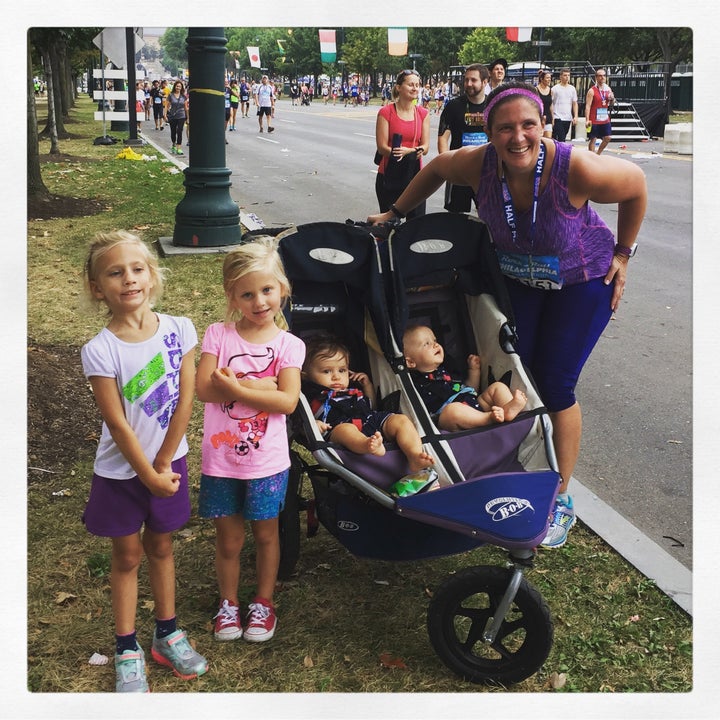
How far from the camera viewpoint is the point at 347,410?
364cm

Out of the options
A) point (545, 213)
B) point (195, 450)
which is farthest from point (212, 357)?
point (195, 450)

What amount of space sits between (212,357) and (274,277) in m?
0.34

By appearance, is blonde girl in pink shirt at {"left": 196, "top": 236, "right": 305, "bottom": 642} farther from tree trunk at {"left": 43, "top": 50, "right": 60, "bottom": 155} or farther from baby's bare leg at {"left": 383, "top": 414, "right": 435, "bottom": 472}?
tree trunk at {"left": 43, "top": 50, "right": 60, "bottom": 155}

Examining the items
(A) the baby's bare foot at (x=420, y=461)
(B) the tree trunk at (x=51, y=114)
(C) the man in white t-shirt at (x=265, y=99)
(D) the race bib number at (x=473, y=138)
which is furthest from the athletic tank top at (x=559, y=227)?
(C) the man in white t-shirt at (x=265, y=99)

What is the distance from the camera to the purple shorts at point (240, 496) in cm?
318

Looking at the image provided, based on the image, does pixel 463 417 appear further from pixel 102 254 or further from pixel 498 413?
pixel 102 254

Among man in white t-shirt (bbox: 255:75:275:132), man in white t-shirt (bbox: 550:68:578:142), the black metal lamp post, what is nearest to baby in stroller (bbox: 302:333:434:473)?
the black metal lamp post

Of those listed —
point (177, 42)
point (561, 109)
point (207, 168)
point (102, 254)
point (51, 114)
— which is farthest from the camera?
point (177, 42)

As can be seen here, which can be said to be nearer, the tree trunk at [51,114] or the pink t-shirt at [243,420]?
the pink t-shirt at [243,420]

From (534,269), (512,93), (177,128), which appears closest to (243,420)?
(534,269)

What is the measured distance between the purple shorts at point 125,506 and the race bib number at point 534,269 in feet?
5.51

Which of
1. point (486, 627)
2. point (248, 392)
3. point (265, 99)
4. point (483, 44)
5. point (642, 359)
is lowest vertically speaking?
point (486, 627)

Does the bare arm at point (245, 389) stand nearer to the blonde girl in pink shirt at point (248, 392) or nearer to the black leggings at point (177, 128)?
the blonde girl in pink shirt at point (248, 392)

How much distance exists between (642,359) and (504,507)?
4071 millimetres
